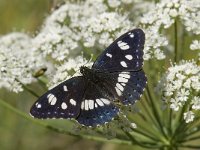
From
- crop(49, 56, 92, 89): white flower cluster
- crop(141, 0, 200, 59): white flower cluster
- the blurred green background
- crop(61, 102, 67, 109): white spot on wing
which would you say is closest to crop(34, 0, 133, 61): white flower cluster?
crop(141, 0, 200, 59): white flower cluster

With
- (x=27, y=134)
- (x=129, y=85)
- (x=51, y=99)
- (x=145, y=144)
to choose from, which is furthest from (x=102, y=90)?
(x=27, y=134)

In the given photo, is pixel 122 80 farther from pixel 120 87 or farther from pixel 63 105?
pixel 63 105

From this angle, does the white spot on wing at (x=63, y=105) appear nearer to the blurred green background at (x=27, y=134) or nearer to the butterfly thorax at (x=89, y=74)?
the butterfly thorax at (x=89, y=74)

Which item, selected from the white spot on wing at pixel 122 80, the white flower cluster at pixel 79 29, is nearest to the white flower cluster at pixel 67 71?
the white flower cluster at pixel 79 29

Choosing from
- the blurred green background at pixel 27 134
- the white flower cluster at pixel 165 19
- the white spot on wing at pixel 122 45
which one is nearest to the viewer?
the white spot on wing at pixel 122 45

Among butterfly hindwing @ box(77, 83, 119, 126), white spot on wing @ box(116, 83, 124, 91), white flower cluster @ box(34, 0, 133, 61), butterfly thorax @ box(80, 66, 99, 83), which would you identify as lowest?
butterfly hindwing @ box(77, 83, 119, 126)

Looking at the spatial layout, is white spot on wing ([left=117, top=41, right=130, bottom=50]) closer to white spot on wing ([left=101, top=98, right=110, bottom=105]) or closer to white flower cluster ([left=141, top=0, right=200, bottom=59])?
white flower cluster ([left=141, top=0, right=200, bottom=59])
